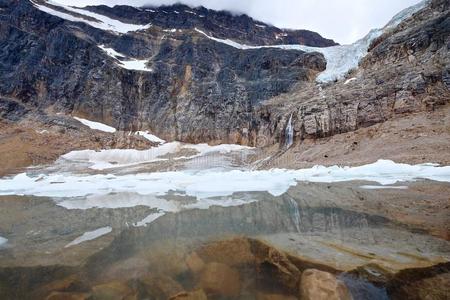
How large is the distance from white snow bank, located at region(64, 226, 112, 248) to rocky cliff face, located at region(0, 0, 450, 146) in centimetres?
2731

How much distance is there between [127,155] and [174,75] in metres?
21.0

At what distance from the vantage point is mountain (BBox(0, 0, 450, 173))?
3957 centimetres

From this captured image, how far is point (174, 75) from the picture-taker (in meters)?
62.3

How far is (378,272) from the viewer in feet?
15.7

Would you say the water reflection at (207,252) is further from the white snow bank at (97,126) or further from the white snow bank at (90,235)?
the white snow bank at (97,126)

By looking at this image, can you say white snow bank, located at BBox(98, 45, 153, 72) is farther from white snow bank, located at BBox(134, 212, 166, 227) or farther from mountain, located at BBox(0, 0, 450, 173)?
white snow bank, located at BBox(134, 212, 166, 227)

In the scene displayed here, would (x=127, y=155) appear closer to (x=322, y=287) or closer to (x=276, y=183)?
(x=276, y=183)

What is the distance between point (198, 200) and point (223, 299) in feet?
31.4

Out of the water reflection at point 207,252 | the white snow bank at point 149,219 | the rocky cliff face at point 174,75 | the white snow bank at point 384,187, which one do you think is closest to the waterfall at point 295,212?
the water reflection at point 207,252

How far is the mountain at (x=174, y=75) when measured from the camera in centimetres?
3957

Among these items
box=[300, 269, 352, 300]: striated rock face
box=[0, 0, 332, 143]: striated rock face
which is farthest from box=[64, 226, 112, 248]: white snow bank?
box=[0, 0, 332, 143]: striated rock face

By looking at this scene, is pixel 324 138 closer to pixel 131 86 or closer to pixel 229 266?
pixel 229 266

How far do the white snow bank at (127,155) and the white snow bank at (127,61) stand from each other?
2041cm

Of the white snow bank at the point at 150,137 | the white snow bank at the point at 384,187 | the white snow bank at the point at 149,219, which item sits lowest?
the white snow bank at the point at 149,219
